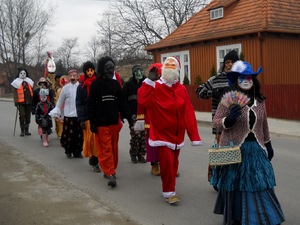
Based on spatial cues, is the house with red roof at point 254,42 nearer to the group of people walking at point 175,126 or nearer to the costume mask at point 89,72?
the group of people walking at point 175,126

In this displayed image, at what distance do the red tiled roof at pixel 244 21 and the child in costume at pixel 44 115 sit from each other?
11.7m

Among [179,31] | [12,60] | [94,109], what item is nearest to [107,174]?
[94,109]

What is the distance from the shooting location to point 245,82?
176 inches

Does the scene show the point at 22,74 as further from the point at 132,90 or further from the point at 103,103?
the point at 103,103

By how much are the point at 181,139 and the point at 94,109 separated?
66.6 inches

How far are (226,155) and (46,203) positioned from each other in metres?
2.80

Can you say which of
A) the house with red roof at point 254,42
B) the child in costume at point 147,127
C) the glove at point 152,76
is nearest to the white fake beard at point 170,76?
the glove at point 152,76

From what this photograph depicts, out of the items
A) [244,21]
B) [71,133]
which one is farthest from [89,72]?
[244,21]

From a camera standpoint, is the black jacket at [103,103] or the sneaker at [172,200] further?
the black jacket at [103,103]

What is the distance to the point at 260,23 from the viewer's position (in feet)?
65.9

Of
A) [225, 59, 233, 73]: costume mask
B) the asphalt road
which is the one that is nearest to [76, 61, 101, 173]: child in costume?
the asphalt road

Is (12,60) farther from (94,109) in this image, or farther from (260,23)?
(94,109)

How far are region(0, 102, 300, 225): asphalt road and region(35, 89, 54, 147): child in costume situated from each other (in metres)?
1.35

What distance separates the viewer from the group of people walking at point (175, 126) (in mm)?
4363
